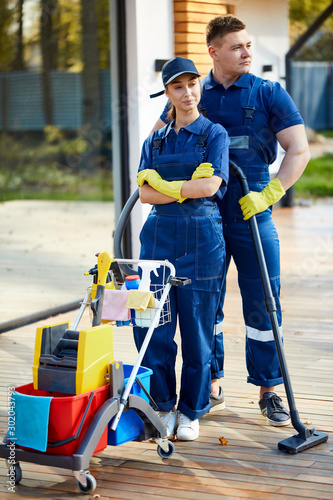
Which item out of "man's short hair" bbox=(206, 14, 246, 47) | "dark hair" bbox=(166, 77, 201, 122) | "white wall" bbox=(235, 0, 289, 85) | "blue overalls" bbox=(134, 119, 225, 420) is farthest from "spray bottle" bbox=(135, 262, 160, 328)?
"white wall" bbox=(235, 0, 289, 85)

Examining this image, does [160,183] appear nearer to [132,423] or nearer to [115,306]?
[115,306]

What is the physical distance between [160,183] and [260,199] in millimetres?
444

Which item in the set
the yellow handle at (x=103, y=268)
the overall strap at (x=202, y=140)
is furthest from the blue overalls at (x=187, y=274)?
the yellow handle at (x=103, y=268)

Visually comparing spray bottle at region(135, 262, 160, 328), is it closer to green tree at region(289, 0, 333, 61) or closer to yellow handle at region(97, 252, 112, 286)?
yellow handle at region(97, 252, 112, 286)

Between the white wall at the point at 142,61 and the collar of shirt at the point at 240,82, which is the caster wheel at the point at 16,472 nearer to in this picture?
the collar of shirt at the point at 240,82

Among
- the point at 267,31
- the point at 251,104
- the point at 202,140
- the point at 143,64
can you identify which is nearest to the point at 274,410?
the point at 202,140

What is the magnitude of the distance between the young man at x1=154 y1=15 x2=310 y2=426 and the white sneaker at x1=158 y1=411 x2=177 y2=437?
0.46 metres

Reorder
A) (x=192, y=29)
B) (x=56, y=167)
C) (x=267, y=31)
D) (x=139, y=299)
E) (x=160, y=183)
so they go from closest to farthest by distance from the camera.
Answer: (x=139, y=299)
(x=160, y=183)
(x=192, y=29)
(x=267, y=31)
(x=56, y=167)

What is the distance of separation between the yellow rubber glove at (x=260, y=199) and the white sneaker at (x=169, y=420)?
2.98ft

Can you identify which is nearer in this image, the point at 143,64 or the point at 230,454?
the point at 230,454

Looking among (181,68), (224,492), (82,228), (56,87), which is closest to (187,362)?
(224,492)

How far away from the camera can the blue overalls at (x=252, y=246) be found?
3479 mm

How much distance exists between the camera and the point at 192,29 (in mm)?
6824

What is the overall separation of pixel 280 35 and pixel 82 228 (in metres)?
3.86
